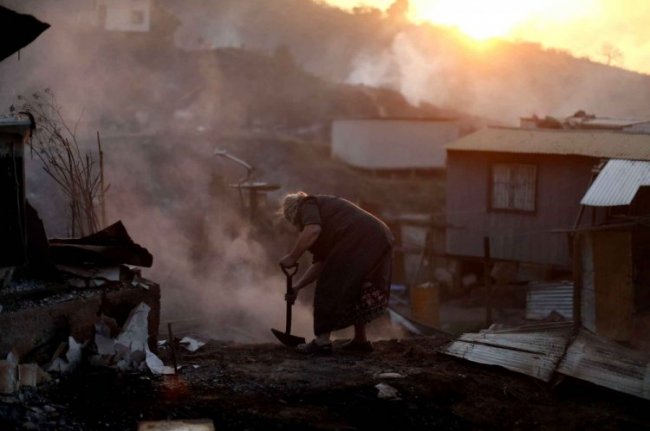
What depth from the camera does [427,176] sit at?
3081 centimetres

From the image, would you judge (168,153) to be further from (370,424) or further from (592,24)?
(592,24)

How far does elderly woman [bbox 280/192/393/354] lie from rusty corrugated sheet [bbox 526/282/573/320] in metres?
7.27

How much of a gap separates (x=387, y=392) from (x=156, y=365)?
181 centimetres

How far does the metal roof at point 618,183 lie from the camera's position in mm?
11000

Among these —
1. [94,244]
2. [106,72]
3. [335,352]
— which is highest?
[106,72]

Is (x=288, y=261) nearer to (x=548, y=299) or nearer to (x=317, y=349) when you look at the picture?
(x=317, y=349)

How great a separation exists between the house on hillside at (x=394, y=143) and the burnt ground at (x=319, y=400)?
23.6 meters

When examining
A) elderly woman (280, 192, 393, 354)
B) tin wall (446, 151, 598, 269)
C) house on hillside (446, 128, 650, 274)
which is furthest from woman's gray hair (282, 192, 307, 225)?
tin wall (446, 151, 598, 269)

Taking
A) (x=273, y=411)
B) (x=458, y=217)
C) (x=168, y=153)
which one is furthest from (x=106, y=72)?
(x=273, y=411)

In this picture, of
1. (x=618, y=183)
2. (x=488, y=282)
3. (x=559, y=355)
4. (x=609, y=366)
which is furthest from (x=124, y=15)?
(x=609, y=366)

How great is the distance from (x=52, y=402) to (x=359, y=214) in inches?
123

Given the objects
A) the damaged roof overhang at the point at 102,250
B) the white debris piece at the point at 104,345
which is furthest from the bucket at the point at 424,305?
the white debris piece at the point at 104,345

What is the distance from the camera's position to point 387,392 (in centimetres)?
575

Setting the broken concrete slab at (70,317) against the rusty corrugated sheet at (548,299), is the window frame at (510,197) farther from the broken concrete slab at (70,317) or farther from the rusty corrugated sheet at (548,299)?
the broken concrete slab at (70,317)
